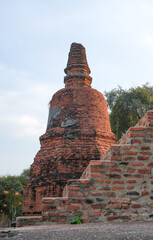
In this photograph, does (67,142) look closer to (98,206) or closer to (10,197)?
(98,206)

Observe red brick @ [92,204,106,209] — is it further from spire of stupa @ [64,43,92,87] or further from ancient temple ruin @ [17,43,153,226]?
spire of stupa @ [64,43,92,87]

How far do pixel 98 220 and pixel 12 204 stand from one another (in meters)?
23.9

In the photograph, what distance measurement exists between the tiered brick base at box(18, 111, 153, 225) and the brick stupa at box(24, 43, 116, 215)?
224 centimetres

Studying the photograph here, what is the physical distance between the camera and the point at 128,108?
15281 millimetres

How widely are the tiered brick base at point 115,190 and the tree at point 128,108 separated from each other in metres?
10.3

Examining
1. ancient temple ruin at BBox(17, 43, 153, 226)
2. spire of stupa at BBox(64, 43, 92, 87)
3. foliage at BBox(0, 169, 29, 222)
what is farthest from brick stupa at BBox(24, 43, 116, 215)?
foliage at BBox(0, 169, 29, 222)

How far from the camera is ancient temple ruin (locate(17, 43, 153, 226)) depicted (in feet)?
13.4

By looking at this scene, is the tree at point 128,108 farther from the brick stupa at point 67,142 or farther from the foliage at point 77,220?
the foliage at point 77,220

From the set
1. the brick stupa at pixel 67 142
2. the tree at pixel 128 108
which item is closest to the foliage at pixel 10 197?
the tree at pixel 128 108

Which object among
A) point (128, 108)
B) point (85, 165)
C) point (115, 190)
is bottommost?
point (115, 190)

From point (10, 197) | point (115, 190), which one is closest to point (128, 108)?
point (115, 190)

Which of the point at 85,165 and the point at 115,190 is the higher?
the point at 85,165

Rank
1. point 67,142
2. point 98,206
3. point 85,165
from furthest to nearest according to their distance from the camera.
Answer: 1. point 67,142
2. point 85,165
3. point 98,206

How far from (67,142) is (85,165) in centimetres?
91
